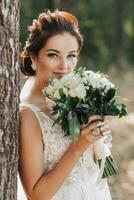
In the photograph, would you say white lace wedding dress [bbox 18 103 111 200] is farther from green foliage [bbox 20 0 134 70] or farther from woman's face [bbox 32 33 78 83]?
green foliage [bbox 20 0 134 70]

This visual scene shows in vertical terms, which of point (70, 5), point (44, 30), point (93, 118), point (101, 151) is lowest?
point (101, 151)

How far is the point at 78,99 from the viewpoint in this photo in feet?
10.8

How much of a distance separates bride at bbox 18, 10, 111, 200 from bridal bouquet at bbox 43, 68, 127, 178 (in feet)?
0.19

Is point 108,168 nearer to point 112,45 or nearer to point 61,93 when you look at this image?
point 61,93

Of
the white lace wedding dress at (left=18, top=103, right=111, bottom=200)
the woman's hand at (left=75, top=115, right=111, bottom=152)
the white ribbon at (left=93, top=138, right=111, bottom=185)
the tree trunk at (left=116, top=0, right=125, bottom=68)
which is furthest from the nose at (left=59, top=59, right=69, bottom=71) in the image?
the tree trunk at (left=116, top=0, right=125, bottom=68)

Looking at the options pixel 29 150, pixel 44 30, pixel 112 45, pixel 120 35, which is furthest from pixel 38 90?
pixel 112 45

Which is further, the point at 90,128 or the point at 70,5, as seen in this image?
the point at 70,5

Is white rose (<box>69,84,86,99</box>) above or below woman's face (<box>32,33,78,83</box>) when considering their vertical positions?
below

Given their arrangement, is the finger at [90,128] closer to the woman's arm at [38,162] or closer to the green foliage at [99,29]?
the woman's arm at [38,162]

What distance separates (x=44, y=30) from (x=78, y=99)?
54cm

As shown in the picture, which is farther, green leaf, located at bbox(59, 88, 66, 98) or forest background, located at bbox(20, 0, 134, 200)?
forest background, located at bbox(20, 0, 134, 200)

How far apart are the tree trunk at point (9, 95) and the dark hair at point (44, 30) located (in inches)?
19.1

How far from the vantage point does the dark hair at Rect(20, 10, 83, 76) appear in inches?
140

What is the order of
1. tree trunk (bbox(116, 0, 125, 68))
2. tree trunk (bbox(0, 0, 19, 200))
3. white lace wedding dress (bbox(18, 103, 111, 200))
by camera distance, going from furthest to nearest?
tree trunk (bbox(116, 0, 125, 68))
white lace wedding dress (bbox(18, 103, 111, 200))
tree trunk (bbox(0, 0, 19, 200))
